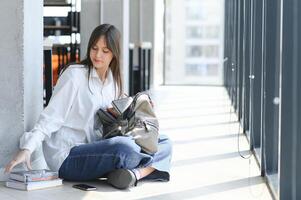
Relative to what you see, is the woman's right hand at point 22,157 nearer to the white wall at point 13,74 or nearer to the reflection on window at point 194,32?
the white wall at point 13,74

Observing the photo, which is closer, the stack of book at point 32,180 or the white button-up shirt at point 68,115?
the stack of book at point 32,180

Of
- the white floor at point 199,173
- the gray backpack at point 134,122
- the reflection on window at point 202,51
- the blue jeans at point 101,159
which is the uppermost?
the reflection on window at point 202,51

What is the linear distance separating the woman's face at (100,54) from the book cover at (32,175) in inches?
25.8

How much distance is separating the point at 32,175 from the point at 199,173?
1.06 meters

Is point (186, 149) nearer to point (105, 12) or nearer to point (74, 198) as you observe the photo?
point (74, 198)

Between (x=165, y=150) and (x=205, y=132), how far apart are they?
7.76 feet

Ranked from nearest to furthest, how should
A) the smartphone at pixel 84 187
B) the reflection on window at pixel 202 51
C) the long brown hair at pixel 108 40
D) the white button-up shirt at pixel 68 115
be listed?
the smartphone at pixel 84 187
the white button-up shirt at pixel 68 115
the long brown hair at pixel 108 40
the reflection on window at pixel 202 51

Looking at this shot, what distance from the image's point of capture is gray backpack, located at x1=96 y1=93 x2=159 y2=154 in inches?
139

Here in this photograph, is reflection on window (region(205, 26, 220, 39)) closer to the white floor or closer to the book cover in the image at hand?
the white floor

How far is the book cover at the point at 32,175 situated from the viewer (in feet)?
10.9

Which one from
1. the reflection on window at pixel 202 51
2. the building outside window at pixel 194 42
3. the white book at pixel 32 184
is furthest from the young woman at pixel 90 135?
the reflection on window at pixel 202 51

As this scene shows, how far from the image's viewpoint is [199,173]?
154 inches

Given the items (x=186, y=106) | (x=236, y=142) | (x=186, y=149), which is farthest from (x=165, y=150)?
(x=186, y=106)

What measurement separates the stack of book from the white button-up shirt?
0.45 ft
